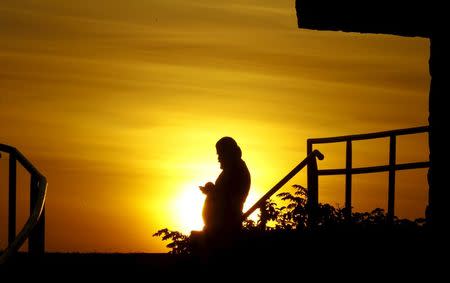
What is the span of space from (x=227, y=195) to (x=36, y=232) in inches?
86.9

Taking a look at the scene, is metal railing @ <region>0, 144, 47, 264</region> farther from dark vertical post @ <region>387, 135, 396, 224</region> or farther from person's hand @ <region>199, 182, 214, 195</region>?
dark vertical post @ <region>387, 135, 396, 224</region>

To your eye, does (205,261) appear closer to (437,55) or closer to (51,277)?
(51,277)

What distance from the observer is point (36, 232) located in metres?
13.4

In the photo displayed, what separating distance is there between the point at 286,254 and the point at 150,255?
2.42 metres

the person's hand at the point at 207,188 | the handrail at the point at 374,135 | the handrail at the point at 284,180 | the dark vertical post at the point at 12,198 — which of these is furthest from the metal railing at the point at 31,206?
the handrail at the point at 374,135

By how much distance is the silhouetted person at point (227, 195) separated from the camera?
12.5 meters

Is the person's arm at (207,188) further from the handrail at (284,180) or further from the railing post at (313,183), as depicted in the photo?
the railing post at (313,183)

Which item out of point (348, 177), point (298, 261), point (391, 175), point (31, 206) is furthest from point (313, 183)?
point (31, 206)

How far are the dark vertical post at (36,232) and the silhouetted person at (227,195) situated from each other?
6.24 ft

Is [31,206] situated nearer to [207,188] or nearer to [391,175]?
[207,188]

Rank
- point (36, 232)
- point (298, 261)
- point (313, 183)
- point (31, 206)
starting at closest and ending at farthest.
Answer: point (298, 261)
point (36, 232)
point (31, 206)
point (313, 183)

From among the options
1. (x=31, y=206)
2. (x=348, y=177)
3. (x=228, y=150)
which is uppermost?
(x=348, y=177)

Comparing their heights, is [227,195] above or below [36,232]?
above

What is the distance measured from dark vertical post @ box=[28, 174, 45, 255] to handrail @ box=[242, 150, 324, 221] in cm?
303
